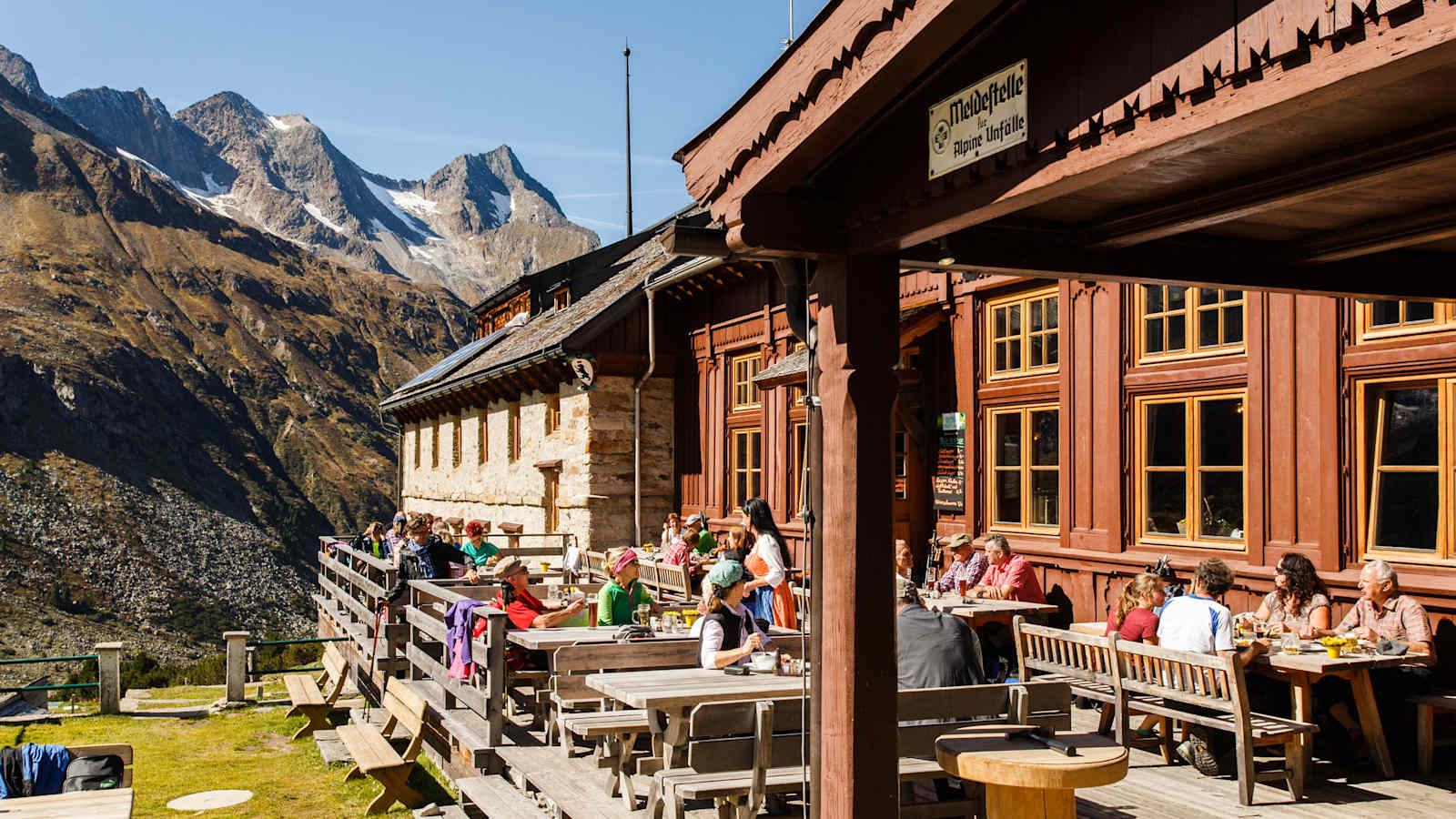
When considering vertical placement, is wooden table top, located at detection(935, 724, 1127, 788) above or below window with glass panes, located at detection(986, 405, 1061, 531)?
below

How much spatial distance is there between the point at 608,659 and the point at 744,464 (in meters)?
10.3

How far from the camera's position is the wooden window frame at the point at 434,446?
32281mm

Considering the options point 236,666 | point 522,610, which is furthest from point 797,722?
point 236,666

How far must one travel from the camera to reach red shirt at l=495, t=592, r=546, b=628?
10.3m

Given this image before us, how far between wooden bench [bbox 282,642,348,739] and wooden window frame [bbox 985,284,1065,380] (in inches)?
351

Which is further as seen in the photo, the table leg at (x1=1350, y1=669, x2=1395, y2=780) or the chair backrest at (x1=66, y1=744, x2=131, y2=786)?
the table leg at (x1=1350, y1=669, x2=1395, y2=780)

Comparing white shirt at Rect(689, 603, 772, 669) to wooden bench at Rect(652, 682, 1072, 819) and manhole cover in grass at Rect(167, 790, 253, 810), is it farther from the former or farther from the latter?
manhole cover in grass at Rect(167, 790, 253, 810)

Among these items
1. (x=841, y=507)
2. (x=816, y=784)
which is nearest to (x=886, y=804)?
(x=816, y=784)

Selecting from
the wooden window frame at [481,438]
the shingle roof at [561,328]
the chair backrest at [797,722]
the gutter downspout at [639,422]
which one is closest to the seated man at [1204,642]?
the chair backrest at [797,722]

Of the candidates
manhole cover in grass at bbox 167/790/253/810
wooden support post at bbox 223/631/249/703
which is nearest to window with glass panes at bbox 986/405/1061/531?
manhole cover in grass at bbox 167/790/253/810

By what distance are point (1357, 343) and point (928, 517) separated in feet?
18.3

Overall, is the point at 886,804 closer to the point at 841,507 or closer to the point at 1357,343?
the point at 841,507

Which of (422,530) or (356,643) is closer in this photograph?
(422,530)

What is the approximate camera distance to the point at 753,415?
17906 mm
